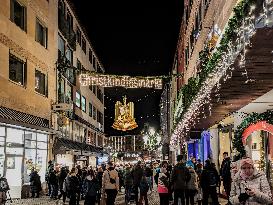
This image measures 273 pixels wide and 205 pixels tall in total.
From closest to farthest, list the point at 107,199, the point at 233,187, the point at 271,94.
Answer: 1. the point at 233,187
2. the point at 271,94
3. the point at 107,199

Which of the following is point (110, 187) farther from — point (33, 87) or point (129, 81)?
point (33, 87)

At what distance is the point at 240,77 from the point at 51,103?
22468 millimetres

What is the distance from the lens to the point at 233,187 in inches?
303

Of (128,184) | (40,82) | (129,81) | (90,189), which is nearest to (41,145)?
(40,82)

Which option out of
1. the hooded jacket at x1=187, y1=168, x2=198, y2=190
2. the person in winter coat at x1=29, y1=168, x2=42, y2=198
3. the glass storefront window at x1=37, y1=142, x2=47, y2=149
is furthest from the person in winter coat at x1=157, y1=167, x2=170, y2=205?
the glass storefront window at x1=37, y1=142, x2=47, y2=149

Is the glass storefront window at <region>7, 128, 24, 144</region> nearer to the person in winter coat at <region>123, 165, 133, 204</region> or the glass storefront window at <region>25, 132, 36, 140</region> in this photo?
the glass storefront window at <region>25, 132, 36, 140</region>

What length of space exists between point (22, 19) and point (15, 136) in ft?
21.7

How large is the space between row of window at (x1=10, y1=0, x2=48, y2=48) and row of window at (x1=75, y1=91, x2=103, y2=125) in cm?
1478

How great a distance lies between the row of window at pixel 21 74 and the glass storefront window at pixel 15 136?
2.65 meters

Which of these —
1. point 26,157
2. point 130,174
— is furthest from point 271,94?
point 26,157

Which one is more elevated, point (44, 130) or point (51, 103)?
point (51, 103)

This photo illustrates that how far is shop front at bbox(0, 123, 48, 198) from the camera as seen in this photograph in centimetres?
2419

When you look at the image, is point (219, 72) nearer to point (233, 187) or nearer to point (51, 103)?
point (233, 187)

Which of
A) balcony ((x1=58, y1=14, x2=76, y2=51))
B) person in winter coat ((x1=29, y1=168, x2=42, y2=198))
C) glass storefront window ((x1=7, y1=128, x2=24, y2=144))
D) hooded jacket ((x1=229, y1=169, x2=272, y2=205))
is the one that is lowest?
person in winter coat ((x1=29, y1=168, x2=42, y2=198))
